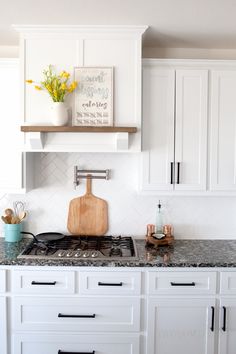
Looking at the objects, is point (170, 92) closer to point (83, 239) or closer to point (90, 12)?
point (90, 12)

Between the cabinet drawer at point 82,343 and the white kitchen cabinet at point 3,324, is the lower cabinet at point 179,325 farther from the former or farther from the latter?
the white kitchen cabinet at point 3,324

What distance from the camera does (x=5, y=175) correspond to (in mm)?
2295

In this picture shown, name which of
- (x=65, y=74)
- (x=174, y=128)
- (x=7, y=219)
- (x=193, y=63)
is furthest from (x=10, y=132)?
(x=193, y=63)

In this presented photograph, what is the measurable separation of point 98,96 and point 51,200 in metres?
0.97

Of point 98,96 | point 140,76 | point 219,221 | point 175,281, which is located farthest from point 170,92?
point 175,281

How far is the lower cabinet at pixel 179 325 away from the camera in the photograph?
79.0 inches

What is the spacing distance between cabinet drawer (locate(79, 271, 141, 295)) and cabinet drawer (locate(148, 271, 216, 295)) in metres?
0.10

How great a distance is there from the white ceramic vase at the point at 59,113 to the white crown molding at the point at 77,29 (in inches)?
20.6

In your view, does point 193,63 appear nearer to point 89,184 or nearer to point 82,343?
point 89,184

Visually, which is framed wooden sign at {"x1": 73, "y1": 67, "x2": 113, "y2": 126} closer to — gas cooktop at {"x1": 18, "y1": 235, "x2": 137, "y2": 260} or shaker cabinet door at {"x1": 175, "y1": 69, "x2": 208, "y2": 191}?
shaker cabinet door at {"x1": 175, "y1": 69, "x2": 208, "y2": 191}

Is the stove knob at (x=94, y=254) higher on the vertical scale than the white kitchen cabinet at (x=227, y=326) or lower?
higher

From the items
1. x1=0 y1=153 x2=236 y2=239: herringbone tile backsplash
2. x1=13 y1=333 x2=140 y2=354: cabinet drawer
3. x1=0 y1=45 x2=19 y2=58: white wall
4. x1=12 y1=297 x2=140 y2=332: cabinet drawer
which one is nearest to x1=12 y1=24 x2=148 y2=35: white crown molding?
x1=0 y1=45 x2=19 y2=58: white wall

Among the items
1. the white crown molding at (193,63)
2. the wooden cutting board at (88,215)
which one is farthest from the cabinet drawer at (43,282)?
the white crown molding at (193,63)

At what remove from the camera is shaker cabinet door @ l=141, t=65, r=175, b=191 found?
2.27 meters
